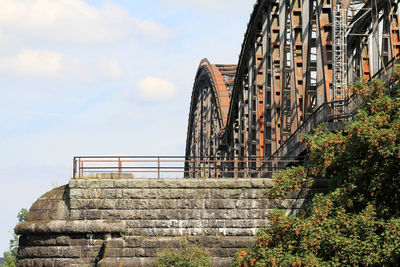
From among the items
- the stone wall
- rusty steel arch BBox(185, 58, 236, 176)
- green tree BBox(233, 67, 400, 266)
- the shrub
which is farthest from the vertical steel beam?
rusty steel arch BBox(185, 58, 236, 176)

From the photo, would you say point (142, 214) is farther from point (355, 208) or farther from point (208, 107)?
point (208, 107)

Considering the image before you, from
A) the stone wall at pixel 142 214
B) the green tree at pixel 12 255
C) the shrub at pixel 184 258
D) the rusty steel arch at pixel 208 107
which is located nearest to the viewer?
the shrub at pixel 184 258

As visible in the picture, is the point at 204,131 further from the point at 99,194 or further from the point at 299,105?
the point at 99,194

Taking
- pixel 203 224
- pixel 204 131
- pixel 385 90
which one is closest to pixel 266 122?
pixel 203 224

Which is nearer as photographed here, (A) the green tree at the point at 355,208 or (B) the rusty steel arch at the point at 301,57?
(A) the green tree at the point at 355,208

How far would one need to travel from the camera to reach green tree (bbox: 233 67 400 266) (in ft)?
62.5

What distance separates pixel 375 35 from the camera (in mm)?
32062

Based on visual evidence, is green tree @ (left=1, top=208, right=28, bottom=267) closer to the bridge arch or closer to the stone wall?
the bridge arch

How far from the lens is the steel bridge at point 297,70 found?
29250 millimetres

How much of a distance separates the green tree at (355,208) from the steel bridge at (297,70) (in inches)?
106

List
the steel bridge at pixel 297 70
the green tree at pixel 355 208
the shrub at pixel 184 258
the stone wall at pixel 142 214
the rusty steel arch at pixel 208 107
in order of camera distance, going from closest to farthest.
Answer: the green tree at pixel 355 208 < the shrub at pixel 184 258 < the stone wall at pixel 142 214 < the steel bridge at pixel 297 70 < the rusty steel arch at pixel 208 107

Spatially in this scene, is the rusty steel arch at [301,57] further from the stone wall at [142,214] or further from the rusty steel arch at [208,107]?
the rusty steel arch at [208,107]

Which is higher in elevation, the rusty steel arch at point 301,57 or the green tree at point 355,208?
the rusty steel arch at point 301,57

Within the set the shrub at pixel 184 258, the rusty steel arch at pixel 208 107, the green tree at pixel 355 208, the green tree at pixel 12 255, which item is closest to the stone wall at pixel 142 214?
the shrub at pixel 184 258
